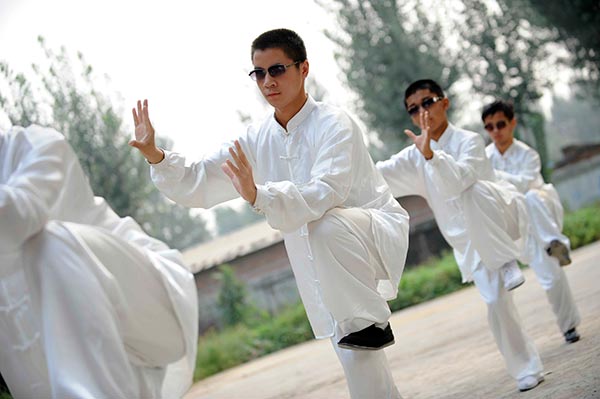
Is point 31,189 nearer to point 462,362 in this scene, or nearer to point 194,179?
point 194,179

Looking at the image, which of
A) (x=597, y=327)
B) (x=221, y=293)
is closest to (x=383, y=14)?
(x=221, y=293)

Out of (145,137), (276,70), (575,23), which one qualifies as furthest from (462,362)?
(575,23)

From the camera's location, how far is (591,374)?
16.1ft

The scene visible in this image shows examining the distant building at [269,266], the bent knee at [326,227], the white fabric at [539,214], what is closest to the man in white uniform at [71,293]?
the bent knee at [326,227]

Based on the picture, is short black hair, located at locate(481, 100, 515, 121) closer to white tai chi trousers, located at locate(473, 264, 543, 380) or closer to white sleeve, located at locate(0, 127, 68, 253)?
white tai chi trousers, located at locate(473, 264, 543, 380)

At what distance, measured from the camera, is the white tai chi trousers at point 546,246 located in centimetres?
738

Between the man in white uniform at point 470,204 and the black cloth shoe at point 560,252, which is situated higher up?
the man in white uniform at point 470,204

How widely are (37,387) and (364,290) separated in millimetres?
1541

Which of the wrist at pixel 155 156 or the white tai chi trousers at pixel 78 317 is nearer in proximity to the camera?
the white tai chi trousers at pixel 78 317

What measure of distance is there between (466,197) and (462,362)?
1.55 meters

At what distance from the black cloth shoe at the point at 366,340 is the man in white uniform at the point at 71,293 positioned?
2.97 feet

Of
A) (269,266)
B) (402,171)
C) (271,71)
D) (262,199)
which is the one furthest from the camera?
(269,266)

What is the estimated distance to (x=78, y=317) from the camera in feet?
13.0

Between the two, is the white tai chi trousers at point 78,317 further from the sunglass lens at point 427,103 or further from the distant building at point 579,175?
the distant building at point 579,175
